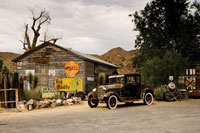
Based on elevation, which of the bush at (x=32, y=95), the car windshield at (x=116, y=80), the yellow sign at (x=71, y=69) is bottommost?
the bush at (x=32, y=95)

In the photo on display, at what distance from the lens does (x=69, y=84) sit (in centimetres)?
2094

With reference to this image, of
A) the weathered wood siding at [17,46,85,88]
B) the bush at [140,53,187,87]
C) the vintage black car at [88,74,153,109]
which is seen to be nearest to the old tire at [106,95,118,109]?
the vintage black car at [88,74,153,109]

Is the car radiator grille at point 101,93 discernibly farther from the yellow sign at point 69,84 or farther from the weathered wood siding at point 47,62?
the weathered wood siding at point 47,62

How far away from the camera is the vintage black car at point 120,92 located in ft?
37.9

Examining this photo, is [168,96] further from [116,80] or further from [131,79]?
[116,80]

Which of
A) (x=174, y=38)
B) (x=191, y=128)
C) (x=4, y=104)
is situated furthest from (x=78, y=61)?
(x=191, y=128)

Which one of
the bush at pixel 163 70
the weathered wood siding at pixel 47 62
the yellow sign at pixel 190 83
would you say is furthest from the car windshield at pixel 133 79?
the weathered wood siding at pixel 47 62

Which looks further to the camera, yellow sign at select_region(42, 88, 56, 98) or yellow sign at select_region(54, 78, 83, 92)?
yellow sign at select_region(54, 78, 83, 92)

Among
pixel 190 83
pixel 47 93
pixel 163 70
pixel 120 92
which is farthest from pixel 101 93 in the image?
pixel 190 83

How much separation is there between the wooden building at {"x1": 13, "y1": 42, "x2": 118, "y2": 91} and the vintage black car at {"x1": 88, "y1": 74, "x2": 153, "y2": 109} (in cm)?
812

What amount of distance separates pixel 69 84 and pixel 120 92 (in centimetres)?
958

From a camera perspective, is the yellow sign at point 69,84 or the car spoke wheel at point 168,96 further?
the yellow sign at point 69,84

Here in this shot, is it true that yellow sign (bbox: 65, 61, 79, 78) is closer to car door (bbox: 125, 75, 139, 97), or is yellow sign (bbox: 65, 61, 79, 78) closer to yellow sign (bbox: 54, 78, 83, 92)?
yellow sign (bbox: 54, 78, 83, 92)

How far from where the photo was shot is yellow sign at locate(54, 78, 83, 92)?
67.1ft
